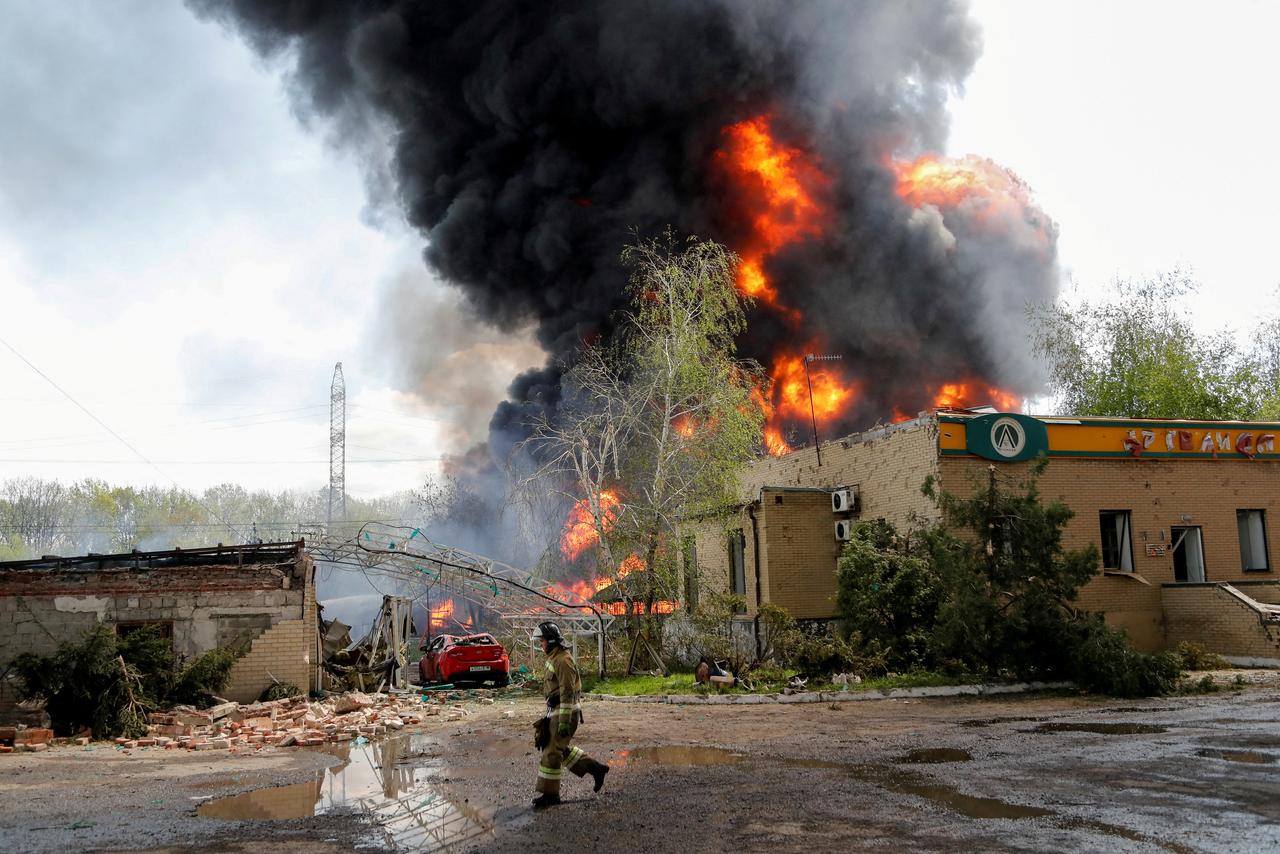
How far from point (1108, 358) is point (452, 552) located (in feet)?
91.9

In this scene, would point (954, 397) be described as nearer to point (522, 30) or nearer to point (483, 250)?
point (483, 250)

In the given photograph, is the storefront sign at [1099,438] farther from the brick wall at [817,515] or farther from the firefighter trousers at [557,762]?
the firefighter trousers at [557,762]

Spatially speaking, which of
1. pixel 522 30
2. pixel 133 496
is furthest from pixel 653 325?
pixel 133 496

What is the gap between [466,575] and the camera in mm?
21562

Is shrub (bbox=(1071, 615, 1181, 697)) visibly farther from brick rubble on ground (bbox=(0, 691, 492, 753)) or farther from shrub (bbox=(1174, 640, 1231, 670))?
brick rubble on ground (bbox=(0, 691, 492, 753))

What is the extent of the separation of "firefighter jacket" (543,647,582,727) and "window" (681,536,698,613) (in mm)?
12397

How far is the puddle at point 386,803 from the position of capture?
7385 millimetres

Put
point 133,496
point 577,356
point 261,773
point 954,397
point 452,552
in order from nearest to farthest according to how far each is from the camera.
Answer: point 261,773
point 452,552
point 577,356
point 954,397
point 133,496

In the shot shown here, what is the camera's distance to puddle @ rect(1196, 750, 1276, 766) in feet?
29.1

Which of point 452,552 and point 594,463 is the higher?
point 594,463

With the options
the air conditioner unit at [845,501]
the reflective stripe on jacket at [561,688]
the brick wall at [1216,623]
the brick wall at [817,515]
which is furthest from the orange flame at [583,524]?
the reflective stripe on jacket at [561,688]

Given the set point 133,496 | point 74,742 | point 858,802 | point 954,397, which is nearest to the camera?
point 858,802

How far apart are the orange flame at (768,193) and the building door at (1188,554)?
2016 centimetres

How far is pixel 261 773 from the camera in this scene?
1059cm
